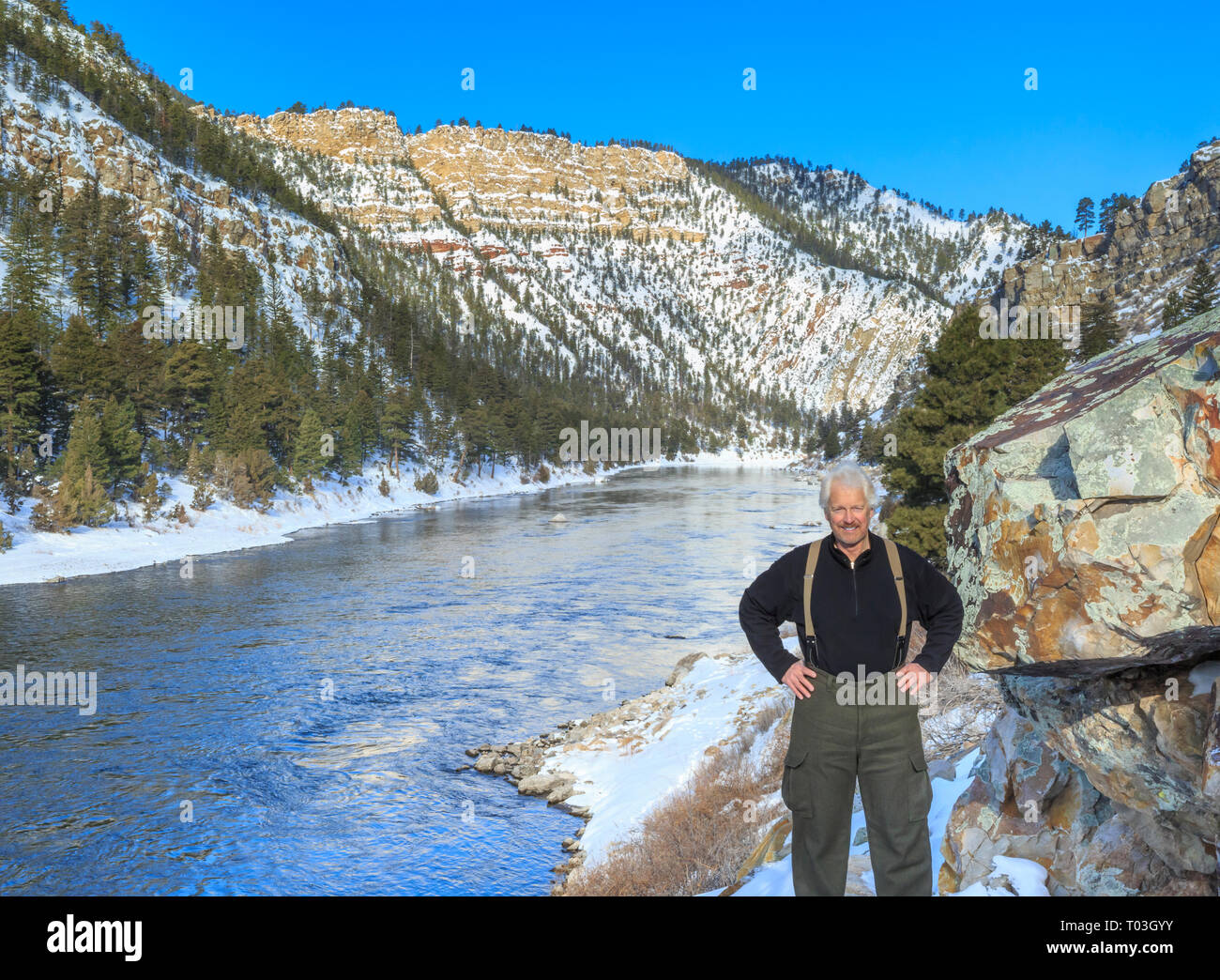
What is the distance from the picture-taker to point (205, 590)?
29.2m

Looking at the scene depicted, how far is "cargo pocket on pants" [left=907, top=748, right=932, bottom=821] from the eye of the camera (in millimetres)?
4238

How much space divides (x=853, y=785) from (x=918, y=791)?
33 centimetres

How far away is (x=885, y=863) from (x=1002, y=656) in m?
1.34

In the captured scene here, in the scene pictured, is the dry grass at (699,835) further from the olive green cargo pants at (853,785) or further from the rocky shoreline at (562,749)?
the olive green cargo pants at (853,785)

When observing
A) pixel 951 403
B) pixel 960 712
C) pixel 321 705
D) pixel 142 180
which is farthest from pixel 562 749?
pixel 142 180

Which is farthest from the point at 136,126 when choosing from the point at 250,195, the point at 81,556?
the point at 81,556

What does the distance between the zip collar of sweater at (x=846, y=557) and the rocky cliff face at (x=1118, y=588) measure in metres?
0.86

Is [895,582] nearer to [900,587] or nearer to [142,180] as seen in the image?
[900,587]

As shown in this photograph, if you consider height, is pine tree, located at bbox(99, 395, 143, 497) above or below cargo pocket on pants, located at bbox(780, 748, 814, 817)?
above

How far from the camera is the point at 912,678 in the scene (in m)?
4.00

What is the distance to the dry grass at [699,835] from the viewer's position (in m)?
9.44

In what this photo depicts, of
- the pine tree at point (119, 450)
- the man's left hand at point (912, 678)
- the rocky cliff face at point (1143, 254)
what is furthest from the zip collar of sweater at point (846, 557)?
the rocky cliff face at point (1143, 254)

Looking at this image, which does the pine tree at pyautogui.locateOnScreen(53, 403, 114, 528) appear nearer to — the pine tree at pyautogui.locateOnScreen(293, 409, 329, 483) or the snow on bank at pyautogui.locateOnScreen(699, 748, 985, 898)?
the pine tree at pyautogui.locateOnScreen(293, 409, 329, 483)

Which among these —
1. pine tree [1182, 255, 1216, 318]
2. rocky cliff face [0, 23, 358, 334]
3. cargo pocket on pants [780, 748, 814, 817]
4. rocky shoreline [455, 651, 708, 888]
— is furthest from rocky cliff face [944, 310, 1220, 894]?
A: rocky cliff face [0, 23, 358, 334]
